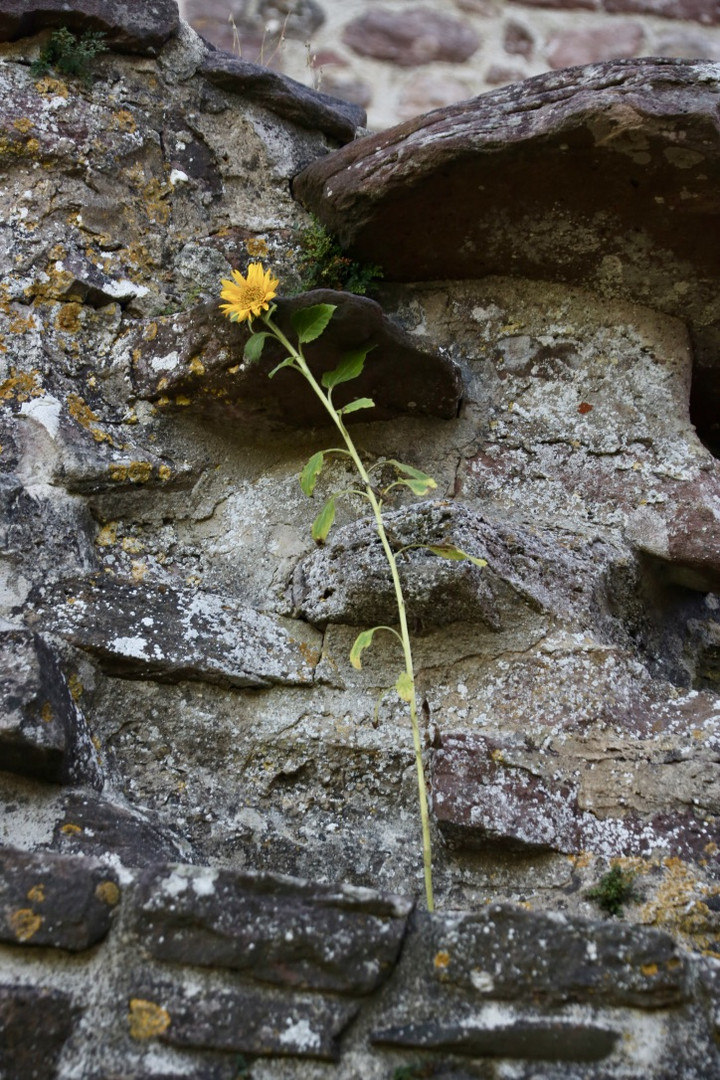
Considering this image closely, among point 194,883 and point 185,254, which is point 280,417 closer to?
point 185,254

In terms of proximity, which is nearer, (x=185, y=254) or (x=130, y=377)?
(x=130, y=377)

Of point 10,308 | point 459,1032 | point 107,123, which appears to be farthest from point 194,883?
point 107,123

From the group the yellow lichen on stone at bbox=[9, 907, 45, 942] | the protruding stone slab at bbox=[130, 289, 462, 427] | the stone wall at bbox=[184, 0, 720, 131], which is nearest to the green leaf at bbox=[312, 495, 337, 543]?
the protruding stone slab at bbox=[130, 289, 462, 427]

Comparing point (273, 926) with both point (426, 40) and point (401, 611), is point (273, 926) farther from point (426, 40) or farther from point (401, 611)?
point (426, 40)

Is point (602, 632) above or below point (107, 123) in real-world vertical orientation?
below

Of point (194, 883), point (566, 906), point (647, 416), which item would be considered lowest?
point (566, 906)

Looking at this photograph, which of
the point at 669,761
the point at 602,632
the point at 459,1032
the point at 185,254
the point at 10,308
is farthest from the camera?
the point at 185,254

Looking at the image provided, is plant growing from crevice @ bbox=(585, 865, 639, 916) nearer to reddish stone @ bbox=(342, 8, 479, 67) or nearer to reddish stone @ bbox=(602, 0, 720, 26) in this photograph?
reddish stone @ bbox=(342, 8, 479, 67)
